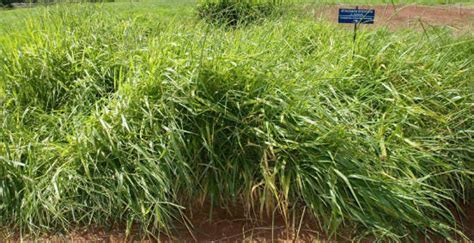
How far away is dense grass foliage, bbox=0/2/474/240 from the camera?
2400 mm

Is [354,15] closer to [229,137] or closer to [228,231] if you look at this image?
[229,137]

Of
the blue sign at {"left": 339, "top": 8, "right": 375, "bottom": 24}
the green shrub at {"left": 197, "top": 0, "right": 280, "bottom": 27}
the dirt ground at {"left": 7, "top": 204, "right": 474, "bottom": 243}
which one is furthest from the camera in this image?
the green shrub at {"left": 197, "top": 0, "right": 280, "bottom": 27}

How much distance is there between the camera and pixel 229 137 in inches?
102

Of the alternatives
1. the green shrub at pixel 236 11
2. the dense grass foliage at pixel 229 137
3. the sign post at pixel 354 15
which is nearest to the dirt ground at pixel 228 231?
the dense grass foliage at pixel 229 137

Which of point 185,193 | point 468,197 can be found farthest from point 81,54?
point 468,197

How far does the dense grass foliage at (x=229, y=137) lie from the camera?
2.40m

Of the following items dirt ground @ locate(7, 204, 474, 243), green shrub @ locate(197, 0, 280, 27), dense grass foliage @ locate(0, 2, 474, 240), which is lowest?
dirt ground @ locate(7, 204, 474, 243)

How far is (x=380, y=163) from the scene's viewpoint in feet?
8.05

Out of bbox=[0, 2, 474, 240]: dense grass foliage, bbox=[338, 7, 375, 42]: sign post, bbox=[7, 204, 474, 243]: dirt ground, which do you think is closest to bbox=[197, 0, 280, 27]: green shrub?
bbox=[338, 7, 375, 42]: sign post

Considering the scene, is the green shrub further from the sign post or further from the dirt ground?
the dirt ground

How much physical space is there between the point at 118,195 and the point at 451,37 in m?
3.40

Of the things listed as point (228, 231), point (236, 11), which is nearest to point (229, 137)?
point (228, 231)

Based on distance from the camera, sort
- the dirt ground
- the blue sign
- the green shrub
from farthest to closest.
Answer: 1. the green shrub
2. the blue sign
3. the dirt ground

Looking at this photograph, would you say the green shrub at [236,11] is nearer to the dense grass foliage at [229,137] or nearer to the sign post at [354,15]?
the sign post at [354,15]
